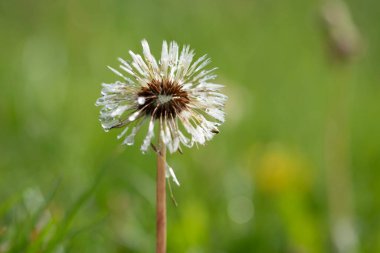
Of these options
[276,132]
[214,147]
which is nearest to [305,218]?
[214,147]

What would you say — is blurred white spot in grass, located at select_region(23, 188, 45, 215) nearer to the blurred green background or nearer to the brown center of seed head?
the blurred green background

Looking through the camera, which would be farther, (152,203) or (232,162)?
(232,162)

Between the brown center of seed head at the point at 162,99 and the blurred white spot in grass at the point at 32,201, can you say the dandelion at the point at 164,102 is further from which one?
the blurred white spot in grass at the point at 32,201

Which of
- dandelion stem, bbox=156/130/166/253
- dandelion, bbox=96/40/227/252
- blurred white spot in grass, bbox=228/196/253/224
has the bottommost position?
dandelion stem, bbox=156/130/166/253

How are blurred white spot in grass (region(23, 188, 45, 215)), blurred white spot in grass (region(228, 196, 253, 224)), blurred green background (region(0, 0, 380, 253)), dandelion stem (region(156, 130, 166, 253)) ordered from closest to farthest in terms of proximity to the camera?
dandelion stem (region(156, 130, 166, 253)) < blurred white spot in grass (region(23, 188, 45, 215)) < blurred green background (region(0, 0, 380, 253)) < blurred white spot in grass (region(228, 196, 253, 224))

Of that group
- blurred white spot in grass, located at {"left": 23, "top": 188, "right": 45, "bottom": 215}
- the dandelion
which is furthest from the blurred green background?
the dandelion

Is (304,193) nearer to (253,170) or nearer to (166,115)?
(253,170)

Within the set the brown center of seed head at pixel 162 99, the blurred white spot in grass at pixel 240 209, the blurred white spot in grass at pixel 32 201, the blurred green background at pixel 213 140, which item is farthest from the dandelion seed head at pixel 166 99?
the blurred white spot in grass at pixel 240 209

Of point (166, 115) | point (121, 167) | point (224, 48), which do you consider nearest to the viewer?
point (166, 115)
